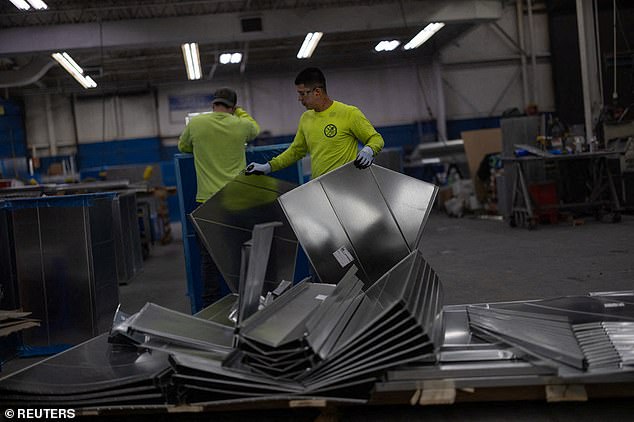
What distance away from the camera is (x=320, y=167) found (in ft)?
14.6

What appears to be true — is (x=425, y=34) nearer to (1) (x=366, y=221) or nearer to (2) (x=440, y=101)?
(2) (x=440, y=101)

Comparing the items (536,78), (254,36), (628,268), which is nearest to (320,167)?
(628,268)

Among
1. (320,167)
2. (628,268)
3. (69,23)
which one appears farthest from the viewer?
(69,23)

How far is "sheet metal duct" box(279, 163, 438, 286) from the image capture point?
13.5ft

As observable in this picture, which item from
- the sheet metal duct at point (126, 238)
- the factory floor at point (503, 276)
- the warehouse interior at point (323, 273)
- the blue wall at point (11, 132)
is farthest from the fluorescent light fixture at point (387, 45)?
the sheet metal duct at point (126, 238)

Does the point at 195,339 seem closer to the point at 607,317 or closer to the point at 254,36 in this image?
the point at 607,317

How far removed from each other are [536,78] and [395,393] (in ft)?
52.7

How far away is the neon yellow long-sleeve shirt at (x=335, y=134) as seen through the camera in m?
4.34

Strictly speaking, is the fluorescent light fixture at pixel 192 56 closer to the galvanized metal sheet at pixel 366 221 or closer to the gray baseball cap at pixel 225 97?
the gray baseball cap at pixel 225 97

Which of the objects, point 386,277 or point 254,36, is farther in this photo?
point 254,36

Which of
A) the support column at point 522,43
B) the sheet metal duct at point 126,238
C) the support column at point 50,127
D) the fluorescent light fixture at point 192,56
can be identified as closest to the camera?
the sheet metal duct at point 126,238

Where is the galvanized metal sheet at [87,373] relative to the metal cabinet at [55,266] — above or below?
below
